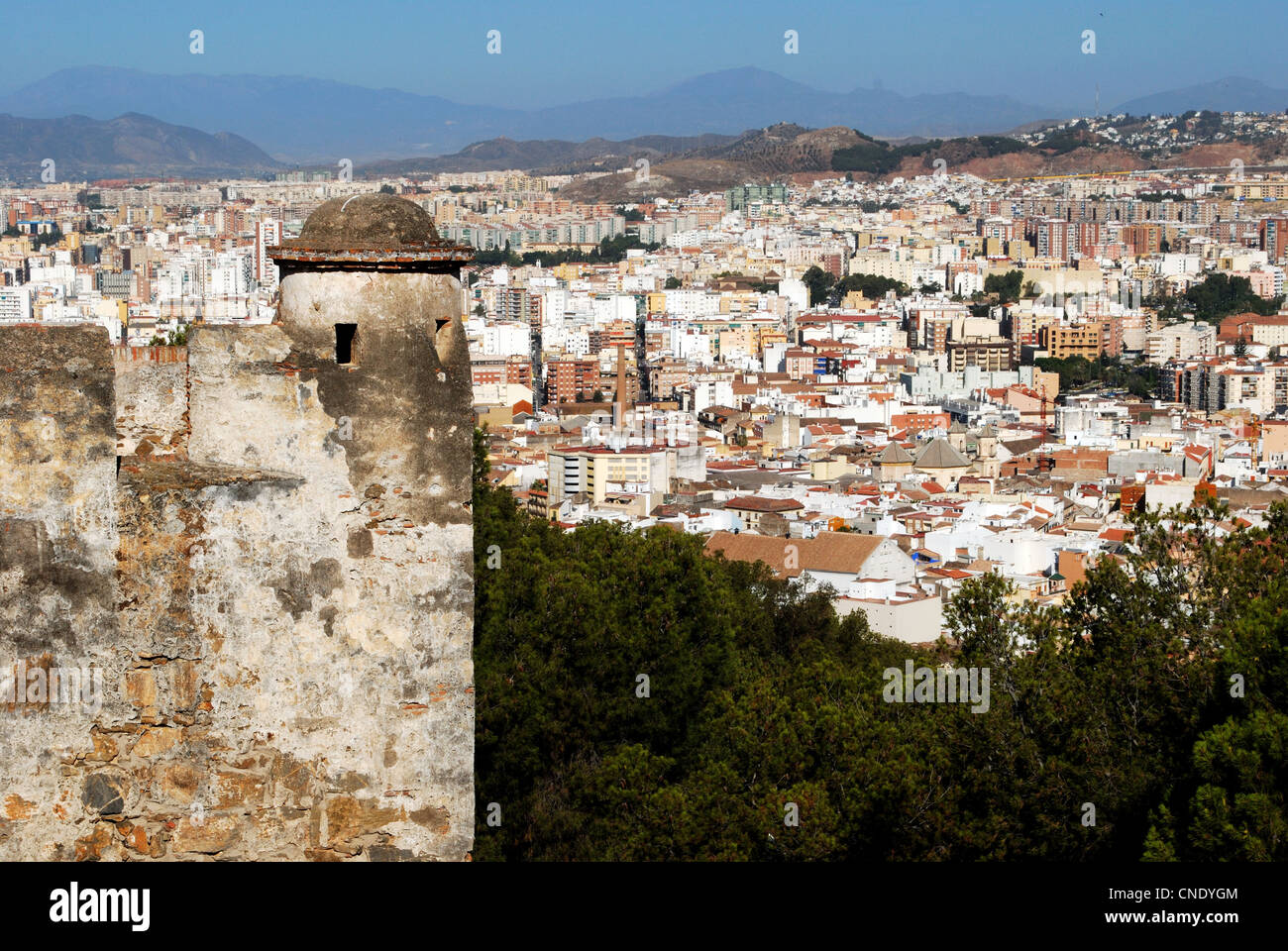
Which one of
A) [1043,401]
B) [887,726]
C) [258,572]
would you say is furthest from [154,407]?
[1043,401]

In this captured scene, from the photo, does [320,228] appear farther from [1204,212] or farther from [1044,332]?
[1204,212]

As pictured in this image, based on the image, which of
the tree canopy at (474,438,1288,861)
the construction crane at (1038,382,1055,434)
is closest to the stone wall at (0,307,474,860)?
the tree canopy at (474,438,1288,861)

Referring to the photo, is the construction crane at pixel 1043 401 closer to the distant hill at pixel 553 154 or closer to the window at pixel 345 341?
the window at pixel 345 341

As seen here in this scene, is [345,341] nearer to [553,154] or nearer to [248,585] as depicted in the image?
[248,585]

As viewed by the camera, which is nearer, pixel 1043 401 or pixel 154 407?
pixel 154 407

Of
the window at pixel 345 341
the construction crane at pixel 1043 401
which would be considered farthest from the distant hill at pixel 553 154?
the window at pixel 345 341

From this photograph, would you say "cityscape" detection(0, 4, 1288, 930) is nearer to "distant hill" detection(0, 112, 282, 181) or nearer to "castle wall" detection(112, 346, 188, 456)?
"castle wall" detection(112, 346, 188, 456)

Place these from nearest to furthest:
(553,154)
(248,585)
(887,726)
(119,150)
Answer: (248,585) < (887,726) < (119,150) < (553,154)
